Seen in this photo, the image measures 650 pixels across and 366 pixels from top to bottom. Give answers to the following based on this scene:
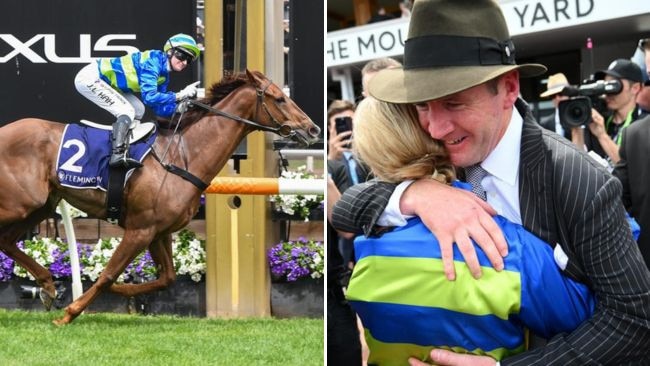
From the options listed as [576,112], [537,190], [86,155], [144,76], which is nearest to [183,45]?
[144,76]

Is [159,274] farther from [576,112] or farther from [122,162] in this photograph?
[576,112]

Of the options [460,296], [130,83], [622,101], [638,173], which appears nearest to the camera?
[460,296]

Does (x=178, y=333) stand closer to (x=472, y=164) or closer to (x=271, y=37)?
(x=271, y=37)

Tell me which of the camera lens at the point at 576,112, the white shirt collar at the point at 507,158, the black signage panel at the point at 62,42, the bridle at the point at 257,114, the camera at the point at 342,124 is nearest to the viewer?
the white shirt collar at the point at 507,158

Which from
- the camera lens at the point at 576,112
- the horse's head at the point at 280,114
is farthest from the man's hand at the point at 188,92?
the camera lens at the point at 576,112

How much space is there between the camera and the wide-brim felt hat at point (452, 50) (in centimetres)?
137

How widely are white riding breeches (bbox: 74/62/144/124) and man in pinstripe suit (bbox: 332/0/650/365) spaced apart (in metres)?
4.46

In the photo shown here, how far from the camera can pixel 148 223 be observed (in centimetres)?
604

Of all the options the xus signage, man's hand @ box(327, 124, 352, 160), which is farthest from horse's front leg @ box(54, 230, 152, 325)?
man's hand @ box(327, 124, 352, 160)

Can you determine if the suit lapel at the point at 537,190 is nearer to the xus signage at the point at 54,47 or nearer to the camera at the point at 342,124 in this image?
the camera at the point at 342,124

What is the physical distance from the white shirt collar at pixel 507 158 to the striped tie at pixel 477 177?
2 cm

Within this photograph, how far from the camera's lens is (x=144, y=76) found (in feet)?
18.7

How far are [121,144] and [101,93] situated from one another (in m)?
0.35

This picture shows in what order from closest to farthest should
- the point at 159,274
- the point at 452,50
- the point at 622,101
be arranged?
the point at 452,50 → the point at 622,101 → the point at 159,274
